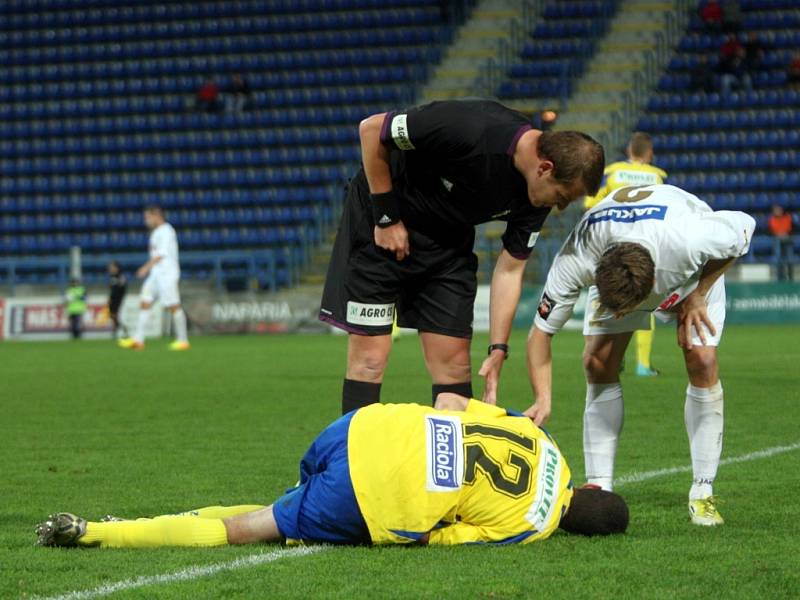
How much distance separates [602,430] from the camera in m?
6.39

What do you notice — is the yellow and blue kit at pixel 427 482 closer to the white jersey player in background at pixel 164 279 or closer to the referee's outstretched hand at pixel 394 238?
the referee's outstretched hand at pixel 394 238

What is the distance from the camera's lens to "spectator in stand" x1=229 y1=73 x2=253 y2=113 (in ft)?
107

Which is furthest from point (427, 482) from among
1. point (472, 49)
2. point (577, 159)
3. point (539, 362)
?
point (472, 49)

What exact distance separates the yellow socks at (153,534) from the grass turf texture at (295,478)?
9 cm

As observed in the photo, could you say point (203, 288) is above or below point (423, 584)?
below

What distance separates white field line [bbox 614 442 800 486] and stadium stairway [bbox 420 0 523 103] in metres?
23.5

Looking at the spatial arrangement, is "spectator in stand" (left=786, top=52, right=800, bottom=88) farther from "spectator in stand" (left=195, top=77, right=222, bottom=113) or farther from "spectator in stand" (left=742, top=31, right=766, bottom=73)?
"spectator in stand" (left=195, top=77, right=222, bottom=113)

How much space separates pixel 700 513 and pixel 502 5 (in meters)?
28.7

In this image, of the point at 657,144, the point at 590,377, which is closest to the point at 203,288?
the point at 657,144

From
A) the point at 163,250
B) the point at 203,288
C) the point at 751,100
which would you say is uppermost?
the point at 751,100

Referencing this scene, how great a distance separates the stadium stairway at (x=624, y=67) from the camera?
2977 centimetres

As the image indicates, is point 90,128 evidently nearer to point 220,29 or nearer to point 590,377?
point 220,29

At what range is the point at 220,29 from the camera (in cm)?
3444

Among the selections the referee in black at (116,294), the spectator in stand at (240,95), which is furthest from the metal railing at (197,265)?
the spectator in stand at (240,95)
